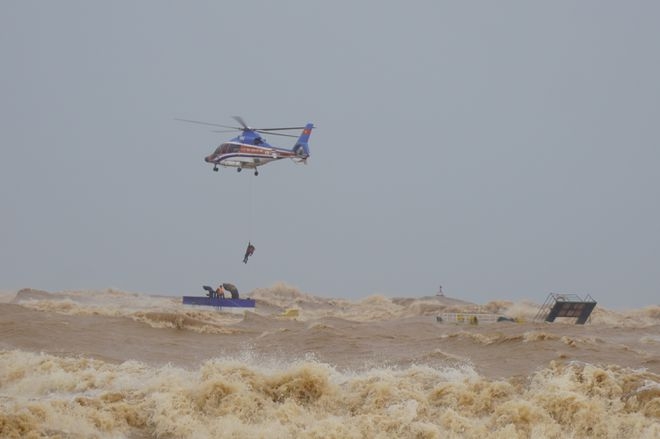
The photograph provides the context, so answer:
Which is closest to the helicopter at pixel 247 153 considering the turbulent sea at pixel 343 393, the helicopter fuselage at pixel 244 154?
the helicopter fuselage at pixel 244 154

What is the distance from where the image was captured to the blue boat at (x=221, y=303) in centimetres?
3869

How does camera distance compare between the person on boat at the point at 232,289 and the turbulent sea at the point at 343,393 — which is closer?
the turbulent sea at the point at 343,393

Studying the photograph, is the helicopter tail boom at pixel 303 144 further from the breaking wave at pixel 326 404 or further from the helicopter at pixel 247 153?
the breaking wave at pixel 326 404

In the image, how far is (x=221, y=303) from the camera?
127 feet

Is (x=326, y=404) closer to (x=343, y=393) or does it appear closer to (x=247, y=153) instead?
(x=343, y=393)

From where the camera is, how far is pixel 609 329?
112 ft

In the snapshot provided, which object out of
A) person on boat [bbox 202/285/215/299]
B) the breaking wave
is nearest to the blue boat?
person on boat [bbox 202/285/215/299]

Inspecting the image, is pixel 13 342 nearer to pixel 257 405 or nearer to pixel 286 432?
pixel 257 405

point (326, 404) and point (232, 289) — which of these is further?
point (232, 289)

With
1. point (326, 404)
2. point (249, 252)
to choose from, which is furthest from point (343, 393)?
point (249, 252)

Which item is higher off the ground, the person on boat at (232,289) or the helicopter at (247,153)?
the helicopter at (247,153)

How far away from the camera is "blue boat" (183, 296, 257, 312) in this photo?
38688 millimetres

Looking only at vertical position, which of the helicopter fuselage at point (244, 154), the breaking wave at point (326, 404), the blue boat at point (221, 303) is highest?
the helicopter fuselage at point (244, 154)

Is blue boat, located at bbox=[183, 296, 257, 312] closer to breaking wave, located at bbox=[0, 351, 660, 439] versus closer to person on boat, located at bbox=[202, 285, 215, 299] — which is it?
person on boat, located at bbox=[202, 285, 215, 299]
